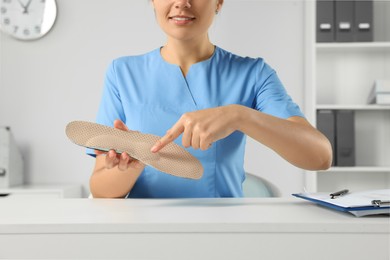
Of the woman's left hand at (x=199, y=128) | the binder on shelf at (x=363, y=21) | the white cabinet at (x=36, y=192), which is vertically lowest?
the white cabinet at (x=36, y=192)

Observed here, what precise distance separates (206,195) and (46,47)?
2.36 metres

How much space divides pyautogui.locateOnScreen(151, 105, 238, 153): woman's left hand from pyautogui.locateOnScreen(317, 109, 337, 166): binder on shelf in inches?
84.4

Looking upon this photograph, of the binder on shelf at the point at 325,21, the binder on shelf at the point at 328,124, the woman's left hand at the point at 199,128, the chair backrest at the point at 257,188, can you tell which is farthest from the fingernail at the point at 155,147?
the binder on shelf at the point at 325,21

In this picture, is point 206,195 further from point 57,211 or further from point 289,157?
point 57,211

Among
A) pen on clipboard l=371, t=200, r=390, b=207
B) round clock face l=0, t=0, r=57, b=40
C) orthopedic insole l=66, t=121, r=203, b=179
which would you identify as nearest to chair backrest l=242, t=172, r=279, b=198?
orthopedic insole l=66, t=121, r=203, b=179

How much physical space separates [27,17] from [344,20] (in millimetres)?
1882

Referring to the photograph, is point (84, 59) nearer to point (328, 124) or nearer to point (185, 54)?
point (328, 124)

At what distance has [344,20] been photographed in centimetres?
308

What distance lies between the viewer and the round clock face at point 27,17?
3395 mm

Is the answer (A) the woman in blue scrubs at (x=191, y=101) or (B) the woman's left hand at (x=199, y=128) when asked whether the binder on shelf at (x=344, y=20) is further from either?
(B) the woman's left hand at (x=199, y=128)

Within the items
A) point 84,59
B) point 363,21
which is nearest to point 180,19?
point 363,21

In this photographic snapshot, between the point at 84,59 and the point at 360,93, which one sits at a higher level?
the point at 84,59

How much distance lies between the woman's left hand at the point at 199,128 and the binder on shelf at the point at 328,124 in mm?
2143

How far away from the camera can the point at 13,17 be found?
3453 millimetres
